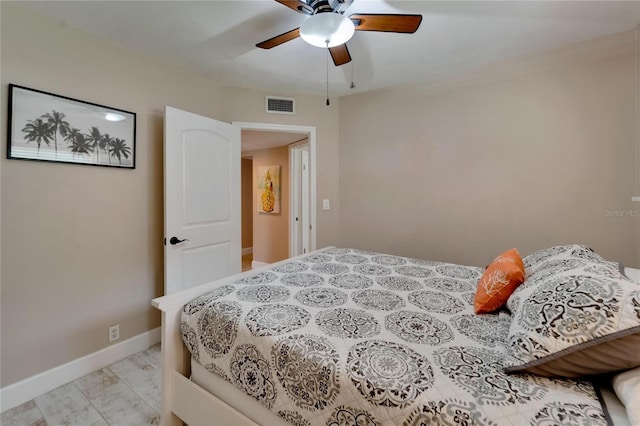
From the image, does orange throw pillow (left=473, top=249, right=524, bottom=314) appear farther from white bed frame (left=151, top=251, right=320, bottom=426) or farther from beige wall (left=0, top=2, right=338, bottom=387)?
beige wall (left=0, top=2, right=338, bottom=387)

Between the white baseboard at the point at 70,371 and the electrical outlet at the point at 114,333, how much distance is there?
0.05m

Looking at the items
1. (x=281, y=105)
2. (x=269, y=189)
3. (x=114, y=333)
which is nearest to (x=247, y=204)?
(x=269, y=189)

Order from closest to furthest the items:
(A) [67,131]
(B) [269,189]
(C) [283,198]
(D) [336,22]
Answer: (D) [336,22] < (A) [67,131] < (C) [283,198] < (B) [269,189]

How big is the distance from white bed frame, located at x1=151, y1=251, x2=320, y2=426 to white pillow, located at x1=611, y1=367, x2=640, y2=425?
1.29 m

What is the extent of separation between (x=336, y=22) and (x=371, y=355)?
156cm

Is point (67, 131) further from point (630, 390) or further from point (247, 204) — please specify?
point (247, 204)

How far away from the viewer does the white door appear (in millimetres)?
2197

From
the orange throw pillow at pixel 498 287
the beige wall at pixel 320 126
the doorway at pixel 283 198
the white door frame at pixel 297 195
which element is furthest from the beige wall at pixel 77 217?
the orange throw pillow at pixel 498 287

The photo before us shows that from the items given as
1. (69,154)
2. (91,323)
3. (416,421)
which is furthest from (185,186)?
(416,421)

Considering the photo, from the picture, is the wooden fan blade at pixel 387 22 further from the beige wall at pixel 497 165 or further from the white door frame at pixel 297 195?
the white door frame at pixel 297 195

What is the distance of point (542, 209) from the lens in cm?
221

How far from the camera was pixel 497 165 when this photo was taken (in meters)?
2.37

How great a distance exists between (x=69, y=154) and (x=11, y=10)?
33.1 inches

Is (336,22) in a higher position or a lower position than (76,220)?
higher
